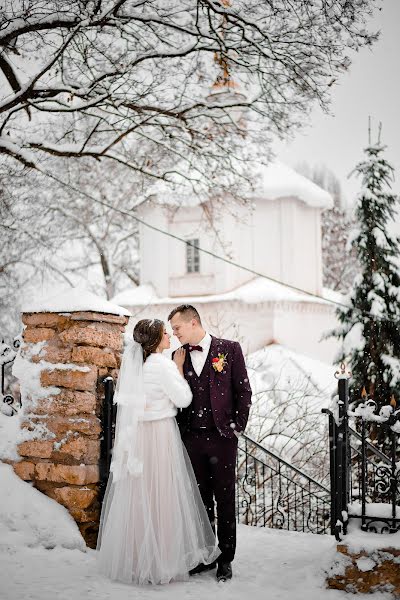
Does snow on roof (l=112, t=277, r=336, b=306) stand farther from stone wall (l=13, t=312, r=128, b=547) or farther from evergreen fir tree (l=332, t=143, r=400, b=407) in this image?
stone wall (l=13, t=312, r=128, b=547)

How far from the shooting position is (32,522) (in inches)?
197

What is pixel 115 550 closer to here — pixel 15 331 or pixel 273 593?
pixel 273 593

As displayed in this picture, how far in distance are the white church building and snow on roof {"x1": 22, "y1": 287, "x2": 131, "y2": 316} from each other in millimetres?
14211

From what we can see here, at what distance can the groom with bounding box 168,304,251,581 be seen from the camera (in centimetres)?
470

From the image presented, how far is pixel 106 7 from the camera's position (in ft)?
27.7

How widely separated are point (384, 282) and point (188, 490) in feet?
32.8

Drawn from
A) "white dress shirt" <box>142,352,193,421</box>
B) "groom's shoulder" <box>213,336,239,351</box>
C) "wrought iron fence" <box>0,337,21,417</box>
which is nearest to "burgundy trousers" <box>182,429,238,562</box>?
"white dress shirt" <box>142,352,193,421</box>

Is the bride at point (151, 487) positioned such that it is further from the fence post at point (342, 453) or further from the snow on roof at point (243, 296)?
the snow on roof at point (243, 296)

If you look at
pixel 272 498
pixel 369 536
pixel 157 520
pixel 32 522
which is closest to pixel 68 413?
pixel 32 522

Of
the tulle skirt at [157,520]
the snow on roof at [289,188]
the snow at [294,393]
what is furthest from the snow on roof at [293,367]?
the tulle skirt at [157,520]

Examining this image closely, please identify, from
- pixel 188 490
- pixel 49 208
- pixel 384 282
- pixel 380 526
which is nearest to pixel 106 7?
pixel 188 490

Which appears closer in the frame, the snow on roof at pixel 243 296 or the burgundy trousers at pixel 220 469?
the burgundy trousers at pixel 220 469

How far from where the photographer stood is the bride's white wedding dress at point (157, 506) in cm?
447

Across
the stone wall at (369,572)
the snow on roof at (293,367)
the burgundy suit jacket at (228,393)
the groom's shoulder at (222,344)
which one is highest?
the groom's shoulder at (222,344)
